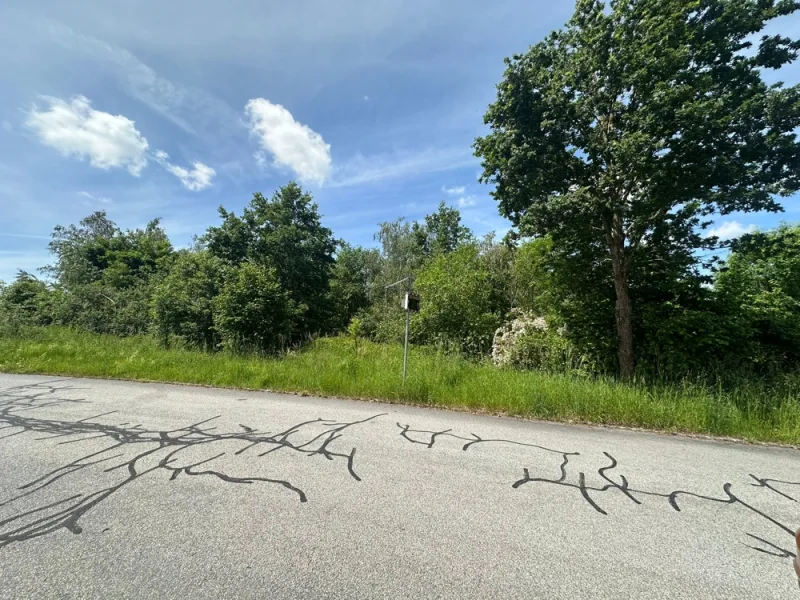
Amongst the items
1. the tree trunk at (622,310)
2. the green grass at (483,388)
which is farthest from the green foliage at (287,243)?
the tree trunk at (622,310)

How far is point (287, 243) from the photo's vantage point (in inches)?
747

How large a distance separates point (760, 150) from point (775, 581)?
7062mm

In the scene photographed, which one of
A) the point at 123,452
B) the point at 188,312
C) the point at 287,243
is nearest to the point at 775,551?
the point at 123,452

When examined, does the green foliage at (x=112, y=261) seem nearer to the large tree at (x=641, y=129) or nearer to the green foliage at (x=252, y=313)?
the green foliage at (x=252, y=313)

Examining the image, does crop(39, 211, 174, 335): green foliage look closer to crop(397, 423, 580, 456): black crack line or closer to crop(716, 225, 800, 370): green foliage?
crop(397, 423, 580, 456): black crack line

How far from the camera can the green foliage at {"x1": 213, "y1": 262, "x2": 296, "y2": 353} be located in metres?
12.2

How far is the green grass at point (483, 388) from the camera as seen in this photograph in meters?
4.61

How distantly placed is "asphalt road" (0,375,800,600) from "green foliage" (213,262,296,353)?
778 centimetres

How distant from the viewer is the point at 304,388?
21.9ft

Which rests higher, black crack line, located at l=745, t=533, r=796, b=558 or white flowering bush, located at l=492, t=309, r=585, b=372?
white flowering bush, located at l=492, t=309, r=585, b=372

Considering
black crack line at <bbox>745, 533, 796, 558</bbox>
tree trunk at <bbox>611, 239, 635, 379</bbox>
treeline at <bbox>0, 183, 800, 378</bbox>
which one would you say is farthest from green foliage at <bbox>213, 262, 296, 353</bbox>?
black crack line at <bbox>745, 533, 796, 558</bbox>

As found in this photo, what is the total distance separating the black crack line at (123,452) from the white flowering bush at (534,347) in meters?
5.69

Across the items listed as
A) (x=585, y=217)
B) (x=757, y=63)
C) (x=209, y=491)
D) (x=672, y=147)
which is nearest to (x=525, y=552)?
(x=209, y=491)

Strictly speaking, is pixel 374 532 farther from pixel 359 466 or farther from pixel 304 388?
pixel 304 388
